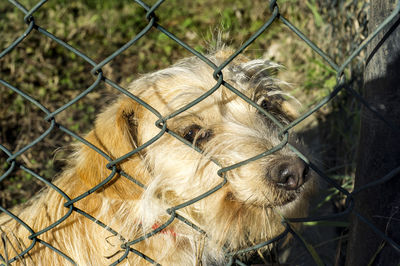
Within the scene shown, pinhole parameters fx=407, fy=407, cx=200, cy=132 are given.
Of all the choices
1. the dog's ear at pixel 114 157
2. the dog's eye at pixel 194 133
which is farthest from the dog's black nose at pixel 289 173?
the dog's ear at pixel 114 157

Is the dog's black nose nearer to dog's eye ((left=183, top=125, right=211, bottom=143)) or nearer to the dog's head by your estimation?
the dog's head

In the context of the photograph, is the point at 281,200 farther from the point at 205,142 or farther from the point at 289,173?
the point at 205,142

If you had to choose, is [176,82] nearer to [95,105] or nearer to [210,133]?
[210,133]

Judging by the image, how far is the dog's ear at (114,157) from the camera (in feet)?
6.97

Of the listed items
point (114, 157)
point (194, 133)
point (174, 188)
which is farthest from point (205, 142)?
point (114, 157)

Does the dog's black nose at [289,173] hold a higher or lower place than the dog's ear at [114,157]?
lower

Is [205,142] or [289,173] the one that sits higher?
[205,142]

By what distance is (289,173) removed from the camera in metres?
2.05

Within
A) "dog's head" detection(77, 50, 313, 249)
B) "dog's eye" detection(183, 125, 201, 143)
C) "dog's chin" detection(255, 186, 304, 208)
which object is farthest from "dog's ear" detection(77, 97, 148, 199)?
"dog's chin" detection(255, 186, 304, 208)

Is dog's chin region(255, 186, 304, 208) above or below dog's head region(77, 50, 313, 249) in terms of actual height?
below

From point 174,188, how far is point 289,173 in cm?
69

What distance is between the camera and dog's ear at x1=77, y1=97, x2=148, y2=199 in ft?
6.97

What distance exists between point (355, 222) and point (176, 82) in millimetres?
1437

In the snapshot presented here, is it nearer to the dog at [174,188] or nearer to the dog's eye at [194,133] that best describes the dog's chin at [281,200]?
the dog at [174,188]
